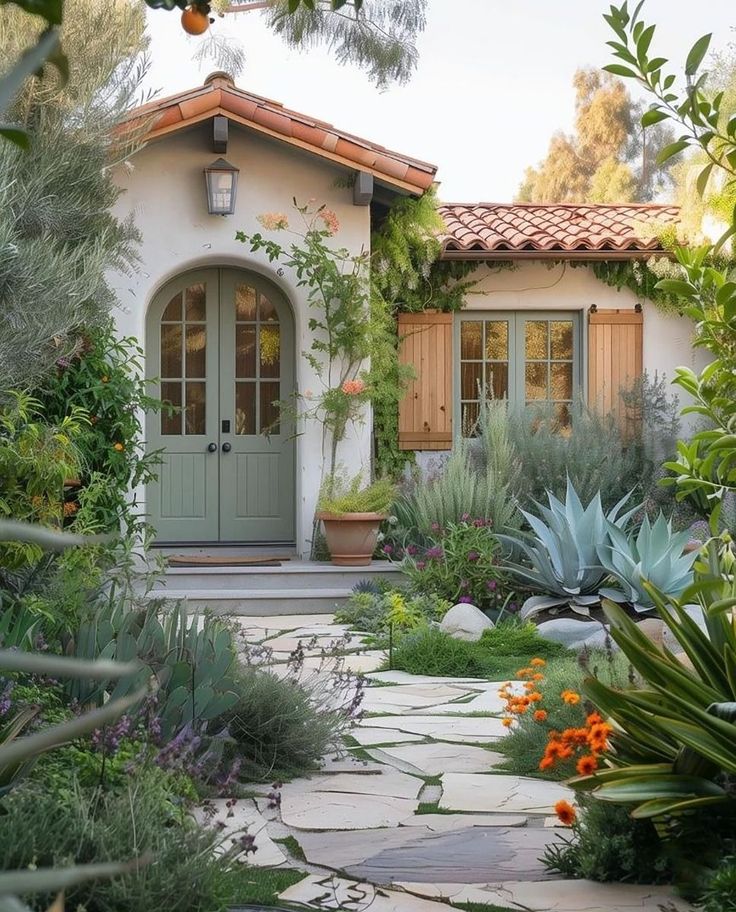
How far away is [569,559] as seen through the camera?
8664 mm

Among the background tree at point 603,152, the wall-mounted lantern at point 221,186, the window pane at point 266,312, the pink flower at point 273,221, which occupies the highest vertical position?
the background tree at point 603,152

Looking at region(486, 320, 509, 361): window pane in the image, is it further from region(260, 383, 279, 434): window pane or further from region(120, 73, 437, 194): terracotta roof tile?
region(260, 383, 279, 434): window pane

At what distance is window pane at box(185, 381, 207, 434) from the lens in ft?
37.6

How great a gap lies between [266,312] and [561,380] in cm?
321

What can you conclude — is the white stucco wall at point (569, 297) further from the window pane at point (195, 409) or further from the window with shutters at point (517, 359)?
the window pane at point (195, 409)

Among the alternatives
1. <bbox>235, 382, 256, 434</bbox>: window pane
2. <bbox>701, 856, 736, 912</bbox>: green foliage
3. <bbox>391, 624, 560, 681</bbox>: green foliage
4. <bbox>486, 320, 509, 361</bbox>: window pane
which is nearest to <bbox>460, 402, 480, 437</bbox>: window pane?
<bbox>486, 320, 509, 361</bbox>: window pane

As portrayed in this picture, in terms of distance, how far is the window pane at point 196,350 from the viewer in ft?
37.7

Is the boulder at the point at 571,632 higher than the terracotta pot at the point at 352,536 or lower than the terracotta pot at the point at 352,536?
lower

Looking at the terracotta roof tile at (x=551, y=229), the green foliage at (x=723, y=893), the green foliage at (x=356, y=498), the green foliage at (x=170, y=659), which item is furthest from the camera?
the terracotta roof tile at (x=551, y=229)

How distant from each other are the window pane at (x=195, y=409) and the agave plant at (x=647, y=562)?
4.55 m

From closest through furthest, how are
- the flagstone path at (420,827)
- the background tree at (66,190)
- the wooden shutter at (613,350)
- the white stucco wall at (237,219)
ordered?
the flagstone path at (420,827)
the background tree at (66,190)
the white stucco wall at (237,219)
the wooden shutter at (613,350)

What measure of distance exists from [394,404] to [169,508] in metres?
2.46

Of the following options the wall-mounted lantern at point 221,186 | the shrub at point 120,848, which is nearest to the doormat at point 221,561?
the wall-mounted lantern at point 221,186

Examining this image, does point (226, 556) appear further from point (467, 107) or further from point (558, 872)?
point (467, 107)
